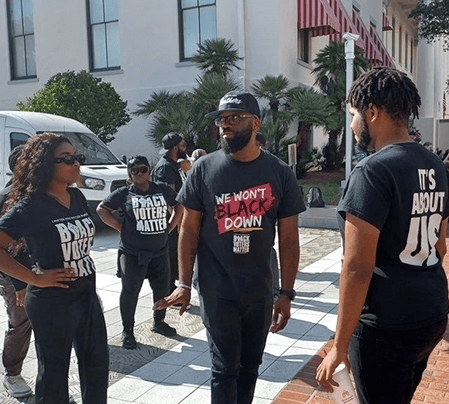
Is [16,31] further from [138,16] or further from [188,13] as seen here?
[188,13]

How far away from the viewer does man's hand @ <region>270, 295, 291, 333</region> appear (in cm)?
326

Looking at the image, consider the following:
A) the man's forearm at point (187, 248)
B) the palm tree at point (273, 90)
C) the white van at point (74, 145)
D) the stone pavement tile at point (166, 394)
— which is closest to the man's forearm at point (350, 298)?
the man's forearm at point (187, 248)

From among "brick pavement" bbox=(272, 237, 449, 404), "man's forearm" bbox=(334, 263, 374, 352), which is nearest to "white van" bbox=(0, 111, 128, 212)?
"brick pavement" bbox=(272, 237, 449, 404)

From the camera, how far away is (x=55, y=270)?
9.93 ft

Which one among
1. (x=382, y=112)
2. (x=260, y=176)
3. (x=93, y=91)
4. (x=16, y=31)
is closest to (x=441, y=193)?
(x=382, y=112)

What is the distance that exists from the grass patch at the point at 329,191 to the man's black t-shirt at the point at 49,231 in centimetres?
1010

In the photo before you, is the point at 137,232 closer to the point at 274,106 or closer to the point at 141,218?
the point at 141,218

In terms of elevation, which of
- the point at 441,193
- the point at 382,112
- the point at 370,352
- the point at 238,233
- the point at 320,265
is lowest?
the point at 320,265

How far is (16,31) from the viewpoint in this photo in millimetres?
20203

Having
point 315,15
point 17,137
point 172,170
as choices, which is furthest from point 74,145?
point 315,15

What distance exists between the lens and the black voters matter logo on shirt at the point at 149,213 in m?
5.04

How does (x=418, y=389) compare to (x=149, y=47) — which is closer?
(x=418, y=389)

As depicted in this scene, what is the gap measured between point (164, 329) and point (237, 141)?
278cm

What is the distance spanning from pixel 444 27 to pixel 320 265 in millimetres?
22875
